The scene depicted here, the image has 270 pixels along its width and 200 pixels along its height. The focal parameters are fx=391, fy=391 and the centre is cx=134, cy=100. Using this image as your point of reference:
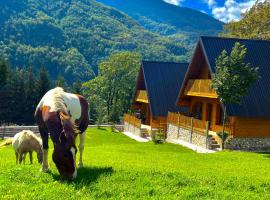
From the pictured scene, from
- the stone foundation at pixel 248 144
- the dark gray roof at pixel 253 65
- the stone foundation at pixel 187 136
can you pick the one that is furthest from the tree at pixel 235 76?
the stone foundation at pixel 187 136

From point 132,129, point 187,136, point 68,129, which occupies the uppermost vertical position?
point 68,129

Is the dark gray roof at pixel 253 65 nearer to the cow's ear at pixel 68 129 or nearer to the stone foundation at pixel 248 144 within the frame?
the stone foundation at pixel 248 144

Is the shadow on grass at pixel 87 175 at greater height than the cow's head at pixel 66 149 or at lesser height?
lesser

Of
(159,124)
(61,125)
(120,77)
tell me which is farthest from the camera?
(120,77)

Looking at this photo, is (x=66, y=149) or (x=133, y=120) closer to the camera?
(x=66, y=149)

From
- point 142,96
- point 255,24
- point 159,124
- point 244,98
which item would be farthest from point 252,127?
point 255,24

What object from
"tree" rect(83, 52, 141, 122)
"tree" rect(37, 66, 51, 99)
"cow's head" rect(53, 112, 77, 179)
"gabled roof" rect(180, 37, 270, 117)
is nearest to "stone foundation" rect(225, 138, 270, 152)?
"gabled roof" rect(180, 37, 270, 117)

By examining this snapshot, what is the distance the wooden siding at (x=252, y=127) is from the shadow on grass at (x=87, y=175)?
18025mm

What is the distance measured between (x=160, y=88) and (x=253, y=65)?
13.4m

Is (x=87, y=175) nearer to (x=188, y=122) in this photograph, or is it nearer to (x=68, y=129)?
(x=68, y=129)

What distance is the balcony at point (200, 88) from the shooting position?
2943 centimetres

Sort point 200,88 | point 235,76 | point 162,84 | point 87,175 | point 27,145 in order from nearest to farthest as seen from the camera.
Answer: point 87,175 → point 27,145 → point 235,76 → point 200,88 → point 162,84

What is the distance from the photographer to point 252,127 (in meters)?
27.3

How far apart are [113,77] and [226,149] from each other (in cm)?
4564
